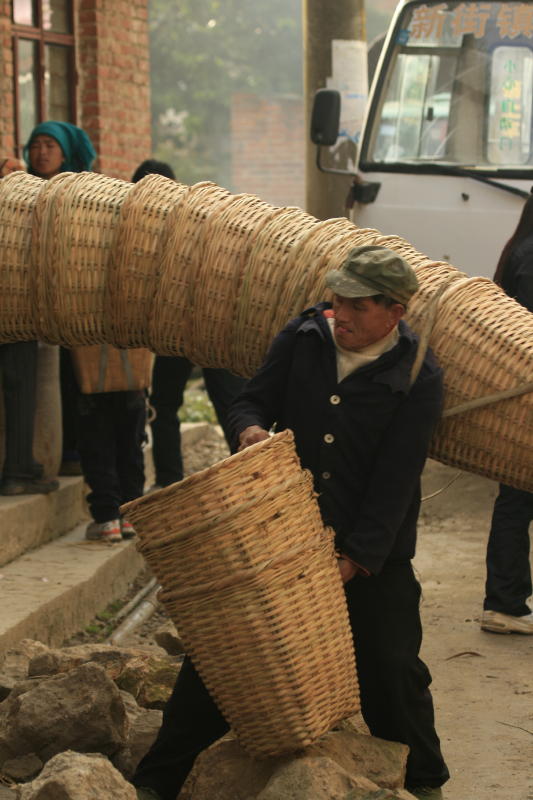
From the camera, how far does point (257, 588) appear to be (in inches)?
136

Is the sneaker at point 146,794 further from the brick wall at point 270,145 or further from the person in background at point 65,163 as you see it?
the brick wall at point 270,145

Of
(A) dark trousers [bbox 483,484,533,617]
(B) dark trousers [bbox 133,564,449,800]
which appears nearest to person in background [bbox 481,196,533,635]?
(A) dark trousers [bbox 483,484,533,617]

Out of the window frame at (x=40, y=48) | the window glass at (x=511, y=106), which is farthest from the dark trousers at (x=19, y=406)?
the window glass at (x=511, y=106)

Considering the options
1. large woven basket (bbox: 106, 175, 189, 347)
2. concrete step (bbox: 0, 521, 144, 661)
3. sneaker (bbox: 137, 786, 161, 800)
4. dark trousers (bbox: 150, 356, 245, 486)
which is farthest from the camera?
dark trousers (bbox: 150, 356, 245, 486)

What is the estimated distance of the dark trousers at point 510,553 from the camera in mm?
5891

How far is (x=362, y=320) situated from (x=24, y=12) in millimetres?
6490

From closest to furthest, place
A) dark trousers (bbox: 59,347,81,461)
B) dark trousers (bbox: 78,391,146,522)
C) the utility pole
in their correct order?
dark trousers (bbox: 78,391,146,522), dark trousers (bbox: 59,347,81,461), the utility pole

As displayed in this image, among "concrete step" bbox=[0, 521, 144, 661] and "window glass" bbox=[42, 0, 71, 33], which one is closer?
"concrete step" bbox=[0, 521, 144, 661]

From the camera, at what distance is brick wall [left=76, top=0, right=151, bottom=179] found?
984cm

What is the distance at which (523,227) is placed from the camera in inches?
226

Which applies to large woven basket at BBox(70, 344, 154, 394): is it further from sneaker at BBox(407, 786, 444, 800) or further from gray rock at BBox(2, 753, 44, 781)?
sneaker at BBox(407, 786, 444, 800)

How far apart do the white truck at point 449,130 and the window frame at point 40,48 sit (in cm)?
213

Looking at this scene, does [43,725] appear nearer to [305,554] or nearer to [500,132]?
[305,554]

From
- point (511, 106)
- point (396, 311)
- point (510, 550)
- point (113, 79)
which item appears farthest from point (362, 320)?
point (113, 79)
